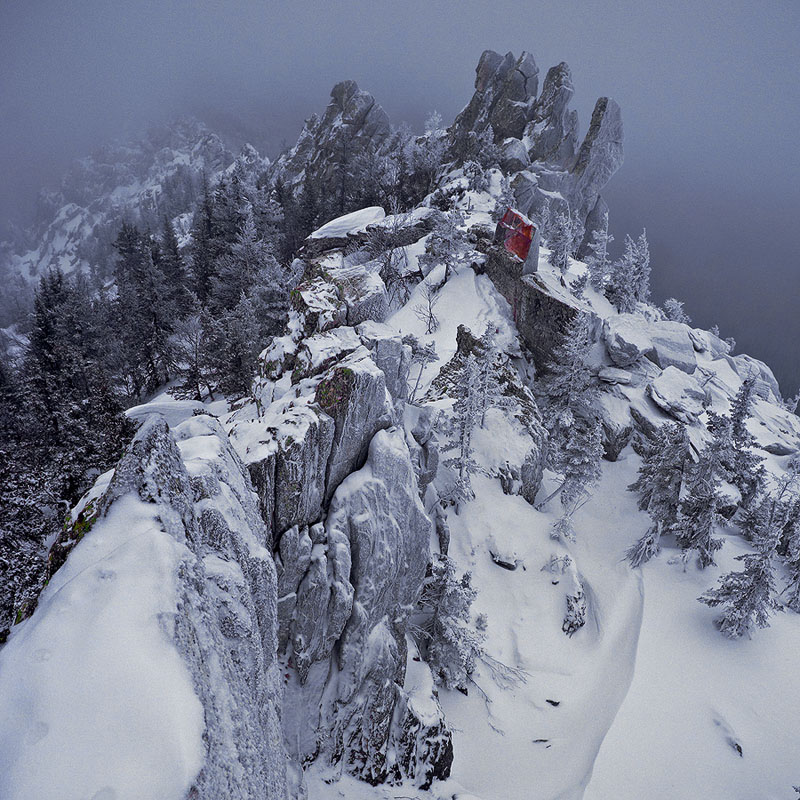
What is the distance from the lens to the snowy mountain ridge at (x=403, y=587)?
14.8 feet

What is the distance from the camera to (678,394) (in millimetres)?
32719

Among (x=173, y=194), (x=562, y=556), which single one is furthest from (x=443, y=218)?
(x=173, y=194)

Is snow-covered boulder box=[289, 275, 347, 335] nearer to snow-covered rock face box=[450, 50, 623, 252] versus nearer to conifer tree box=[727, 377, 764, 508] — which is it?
conifer tree box=[727, 377, 764, 508]

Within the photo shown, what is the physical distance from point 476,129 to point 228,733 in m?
70.9

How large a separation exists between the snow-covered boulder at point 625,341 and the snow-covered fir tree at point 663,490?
9.72 metres

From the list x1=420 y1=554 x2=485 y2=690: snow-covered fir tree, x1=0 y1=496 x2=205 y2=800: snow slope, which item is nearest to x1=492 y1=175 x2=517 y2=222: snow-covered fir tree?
x1=420 y1=554 x2=485 y2=690: snow-covered fir tree

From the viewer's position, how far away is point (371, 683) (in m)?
14.3

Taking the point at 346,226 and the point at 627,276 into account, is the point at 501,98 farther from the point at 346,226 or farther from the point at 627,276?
the point at 346,226

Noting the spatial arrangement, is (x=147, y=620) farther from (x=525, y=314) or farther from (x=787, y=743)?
(x=525, y=314)

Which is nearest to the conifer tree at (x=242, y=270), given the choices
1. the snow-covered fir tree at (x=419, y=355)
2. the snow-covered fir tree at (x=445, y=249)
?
the snow-covered fir tree at (x=445, y=249)

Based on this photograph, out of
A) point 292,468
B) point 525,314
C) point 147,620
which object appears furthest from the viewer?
point 525,314

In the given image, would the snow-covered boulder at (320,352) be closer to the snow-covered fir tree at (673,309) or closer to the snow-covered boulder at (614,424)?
the snow-covered boulder at (614,424)

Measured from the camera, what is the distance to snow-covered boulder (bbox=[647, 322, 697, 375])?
36812mm

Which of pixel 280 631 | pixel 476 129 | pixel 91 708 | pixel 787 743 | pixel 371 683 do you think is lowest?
pixel 787 743
